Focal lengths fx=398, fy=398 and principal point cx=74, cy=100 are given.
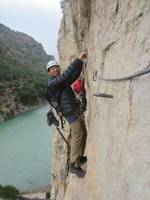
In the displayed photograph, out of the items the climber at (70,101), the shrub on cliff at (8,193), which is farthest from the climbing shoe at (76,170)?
the shrub on cliff at (8,193)

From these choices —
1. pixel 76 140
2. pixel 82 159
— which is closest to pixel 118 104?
pixel 76 140

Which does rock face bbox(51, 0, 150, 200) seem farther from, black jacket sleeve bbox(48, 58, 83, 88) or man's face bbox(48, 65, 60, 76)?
man's face bbox(48, 65, 60, 76)

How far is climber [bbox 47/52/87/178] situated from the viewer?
590cm

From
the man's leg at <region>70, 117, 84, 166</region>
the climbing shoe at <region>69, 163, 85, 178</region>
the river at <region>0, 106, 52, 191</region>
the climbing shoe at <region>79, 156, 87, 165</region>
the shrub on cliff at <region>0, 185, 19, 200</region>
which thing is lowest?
the river at <region>0, 106, 52, 191</region>

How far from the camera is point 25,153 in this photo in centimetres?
4438

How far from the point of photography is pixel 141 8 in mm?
3699

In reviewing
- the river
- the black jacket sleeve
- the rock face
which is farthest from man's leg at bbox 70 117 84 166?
the river

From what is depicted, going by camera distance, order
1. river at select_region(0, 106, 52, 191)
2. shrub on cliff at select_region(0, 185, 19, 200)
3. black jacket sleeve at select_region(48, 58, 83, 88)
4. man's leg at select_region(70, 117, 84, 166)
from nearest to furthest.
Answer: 1. black jacket sleeve at select_region(48, 58, 83, 88)
2. man's leg at select_region(70, 117, 84, 166)
3. shrub on cliff at select_region(0, 185, 19, 200)
4. river at select_region(0, 106, 52, 191)

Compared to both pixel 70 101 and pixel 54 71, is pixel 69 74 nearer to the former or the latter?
pixel 54 71

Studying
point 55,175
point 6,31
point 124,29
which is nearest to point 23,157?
point 55,175

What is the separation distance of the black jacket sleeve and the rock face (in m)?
0.28

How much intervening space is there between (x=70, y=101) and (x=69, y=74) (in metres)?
0.52

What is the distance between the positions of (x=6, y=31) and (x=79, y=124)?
545 feet

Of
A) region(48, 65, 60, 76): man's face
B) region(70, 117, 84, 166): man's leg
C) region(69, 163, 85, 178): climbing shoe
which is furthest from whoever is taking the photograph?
region(69, 163, 85, 178): climbing shoe
